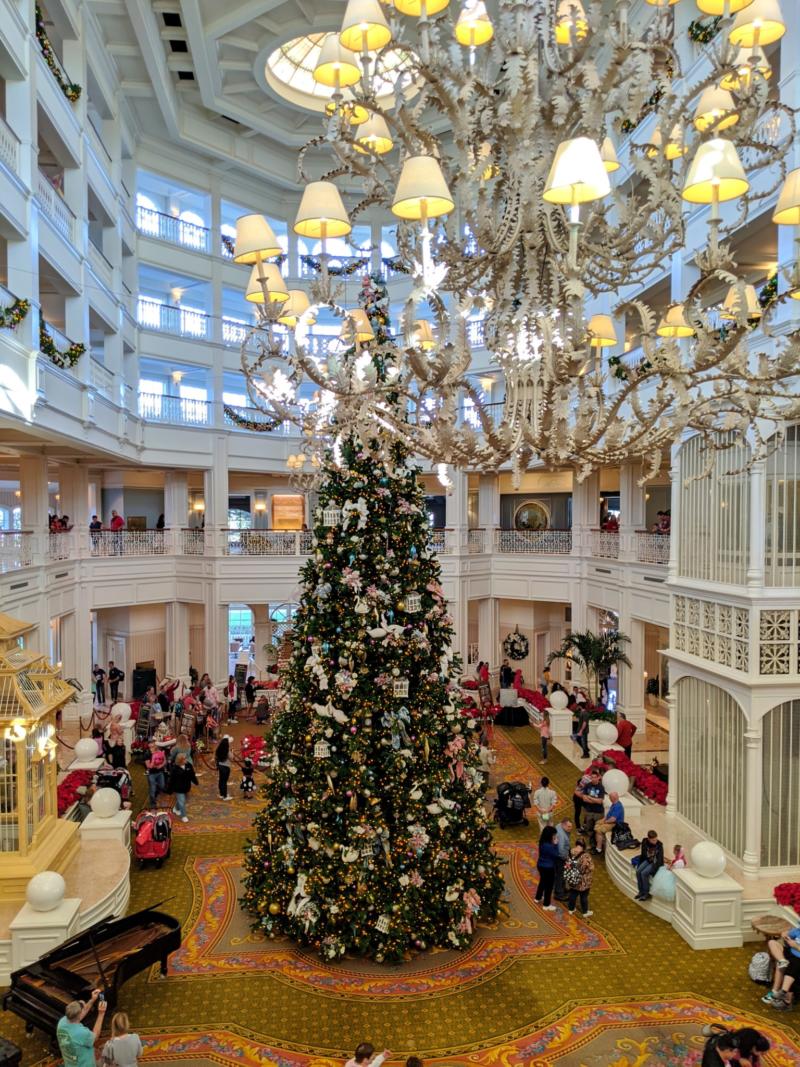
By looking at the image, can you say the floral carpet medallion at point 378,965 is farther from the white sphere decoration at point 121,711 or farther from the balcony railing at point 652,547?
the balcony railing at point 652,547

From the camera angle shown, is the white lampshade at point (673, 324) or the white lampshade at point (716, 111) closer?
the white lampshade at point (716, 111)

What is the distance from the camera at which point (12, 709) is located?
8.41m

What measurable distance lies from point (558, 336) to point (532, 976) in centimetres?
622

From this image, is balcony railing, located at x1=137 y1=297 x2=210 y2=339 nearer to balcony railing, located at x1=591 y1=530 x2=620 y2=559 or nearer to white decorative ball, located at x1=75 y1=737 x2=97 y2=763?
white decorative ball, located at x1=75 y1=737 x2=97 y2=763

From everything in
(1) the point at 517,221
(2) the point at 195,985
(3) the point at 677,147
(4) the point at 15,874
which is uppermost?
(3) the point at 677,147

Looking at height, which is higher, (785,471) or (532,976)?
(785,471)

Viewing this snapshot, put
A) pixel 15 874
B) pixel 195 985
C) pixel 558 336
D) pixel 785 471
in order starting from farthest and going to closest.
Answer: pixel 785 471, pixel 15 874, pixel 195 985, pixel 558 336

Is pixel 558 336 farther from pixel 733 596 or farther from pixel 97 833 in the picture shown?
pixel 97 833

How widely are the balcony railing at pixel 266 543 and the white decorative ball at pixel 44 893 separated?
1249cm

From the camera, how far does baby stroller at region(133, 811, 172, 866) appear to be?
957 centimetres

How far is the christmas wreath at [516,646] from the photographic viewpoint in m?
21.8

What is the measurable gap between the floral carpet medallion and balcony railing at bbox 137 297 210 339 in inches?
552

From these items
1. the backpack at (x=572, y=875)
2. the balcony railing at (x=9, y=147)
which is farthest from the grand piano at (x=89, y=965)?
the balcony railing at (x=9, y=147)

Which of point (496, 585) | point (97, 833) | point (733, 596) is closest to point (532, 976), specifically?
point (733, 596)
